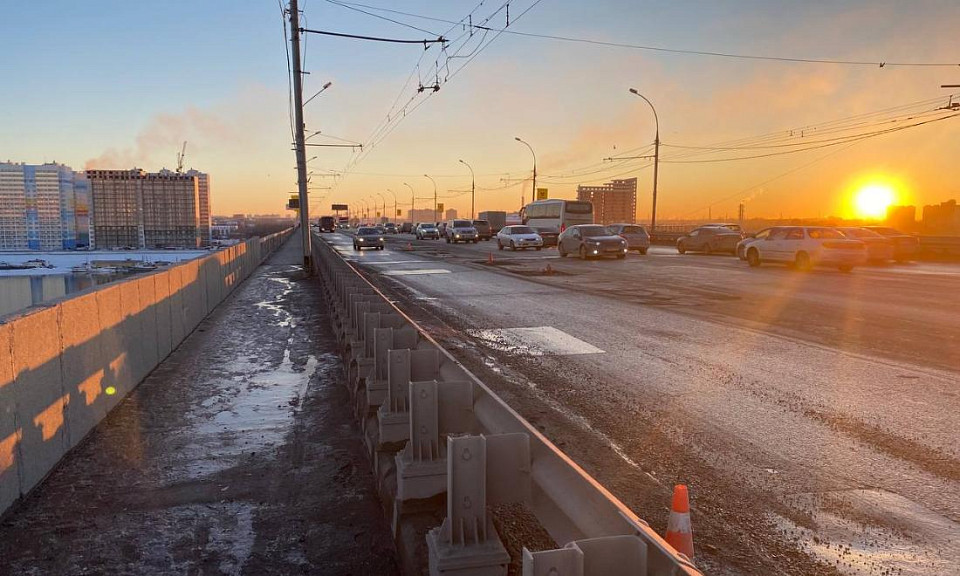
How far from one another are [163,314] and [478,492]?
7426 millimetres

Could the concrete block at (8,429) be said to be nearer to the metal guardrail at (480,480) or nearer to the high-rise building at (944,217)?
the metal guardrail at (480,480)

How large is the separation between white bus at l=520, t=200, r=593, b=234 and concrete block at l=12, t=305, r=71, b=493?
39.7m

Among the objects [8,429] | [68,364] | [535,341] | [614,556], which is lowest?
[535,341]

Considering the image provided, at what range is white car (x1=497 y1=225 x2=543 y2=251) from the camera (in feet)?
125

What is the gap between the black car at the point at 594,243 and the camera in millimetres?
28406

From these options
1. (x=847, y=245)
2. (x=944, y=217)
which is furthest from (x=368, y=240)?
(x=944, y=217)

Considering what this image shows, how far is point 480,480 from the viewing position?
246 centimetres

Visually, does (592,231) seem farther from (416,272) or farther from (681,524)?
(681,524)

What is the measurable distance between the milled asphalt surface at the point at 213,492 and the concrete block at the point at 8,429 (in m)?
0.15

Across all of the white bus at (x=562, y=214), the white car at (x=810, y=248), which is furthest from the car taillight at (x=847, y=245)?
the white bus at (x=562, y=214)

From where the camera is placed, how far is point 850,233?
25.1 metres

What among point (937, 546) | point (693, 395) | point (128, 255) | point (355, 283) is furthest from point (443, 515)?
point (128, 255)

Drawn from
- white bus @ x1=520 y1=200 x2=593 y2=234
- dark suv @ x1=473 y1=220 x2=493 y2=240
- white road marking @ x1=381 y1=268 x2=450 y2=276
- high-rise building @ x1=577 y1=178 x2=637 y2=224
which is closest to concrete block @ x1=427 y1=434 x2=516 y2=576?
white road marking @ x1=381 y1=268 x2=450 y2=276

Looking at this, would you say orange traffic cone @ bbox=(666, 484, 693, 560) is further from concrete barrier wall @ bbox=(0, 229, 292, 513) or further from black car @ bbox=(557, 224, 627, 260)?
black car @ bbox=(557, 224, 627, 260)
